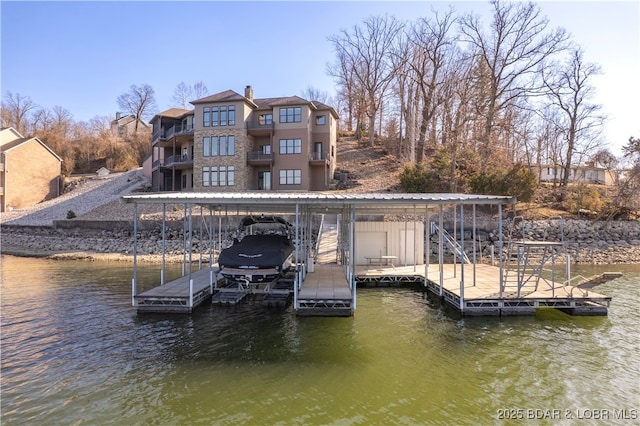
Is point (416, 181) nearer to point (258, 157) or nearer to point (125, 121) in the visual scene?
point (258, 157)

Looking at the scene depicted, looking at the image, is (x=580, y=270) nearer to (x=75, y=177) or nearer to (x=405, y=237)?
(x=405, y=237)

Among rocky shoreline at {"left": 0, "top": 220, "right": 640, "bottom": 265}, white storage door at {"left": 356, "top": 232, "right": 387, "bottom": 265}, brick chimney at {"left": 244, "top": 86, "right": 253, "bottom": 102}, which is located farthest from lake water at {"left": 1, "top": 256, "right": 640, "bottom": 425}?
brick chimney at {"left": 244, "top": 86, "right": 253, "bottom": 102}

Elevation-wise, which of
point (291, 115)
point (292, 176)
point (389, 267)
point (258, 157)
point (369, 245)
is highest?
point (291, 115)

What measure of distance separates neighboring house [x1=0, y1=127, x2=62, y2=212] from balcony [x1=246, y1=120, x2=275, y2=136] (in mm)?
28904

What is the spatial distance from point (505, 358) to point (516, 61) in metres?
34.1

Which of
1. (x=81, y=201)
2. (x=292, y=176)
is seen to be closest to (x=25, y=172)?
(x=81, y=201)

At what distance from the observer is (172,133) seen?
40.2 m

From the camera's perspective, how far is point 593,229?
28516mm

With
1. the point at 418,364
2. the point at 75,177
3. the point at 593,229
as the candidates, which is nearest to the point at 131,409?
the point at 418,364

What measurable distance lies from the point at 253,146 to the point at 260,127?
8.21ft

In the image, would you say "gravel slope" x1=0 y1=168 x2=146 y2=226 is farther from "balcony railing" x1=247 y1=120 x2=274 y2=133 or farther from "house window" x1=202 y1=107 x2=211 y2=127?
"balcony railing" x1=247 y1=120 x2=274 y2=133

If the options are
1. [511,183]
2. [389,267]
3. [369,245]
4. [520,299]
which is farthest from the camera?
[511,183]

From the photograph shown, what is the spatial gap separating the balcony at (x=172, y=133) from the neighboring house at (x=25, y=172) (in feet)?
50.9

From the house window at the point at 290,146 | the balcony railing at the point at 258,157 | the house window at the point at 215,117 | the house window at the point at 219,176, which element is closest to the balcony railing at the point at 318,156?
the house window at the point at 290,146
